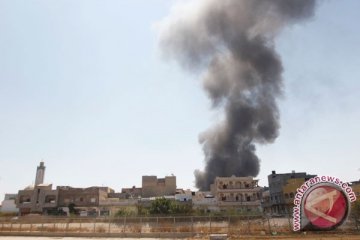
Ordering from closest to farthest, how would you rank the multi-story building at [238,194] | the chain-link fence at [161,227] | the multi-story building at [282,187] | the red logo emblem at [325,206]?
the red logo emblem at [325,206] < the chain-link fence at [161,227] < the multi-story building at [238,194] < the multi-story building at [282,187]

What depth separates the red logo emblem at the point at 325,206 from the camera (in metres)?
23.0

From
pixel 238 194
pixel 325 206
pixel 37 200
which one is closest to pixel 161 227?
pixel 325 206

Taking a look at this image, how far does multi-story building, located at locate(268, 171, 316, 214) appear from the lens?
72.9 metres

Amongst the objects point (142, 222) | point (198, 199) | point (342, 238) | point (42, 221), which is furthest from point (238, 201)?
point (342, 238)

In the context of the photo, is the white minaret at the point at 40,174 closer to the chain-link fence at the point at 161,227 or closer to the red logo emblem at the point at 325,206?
the chain-link fence at the point at 161,227

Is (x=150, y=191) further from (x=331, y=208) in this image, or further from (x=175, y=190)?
(x=331, y=208)

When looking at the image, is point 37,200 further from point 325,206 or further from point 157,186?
point 325,206

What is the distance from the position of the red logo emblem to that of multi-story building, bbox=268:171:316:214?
167ft

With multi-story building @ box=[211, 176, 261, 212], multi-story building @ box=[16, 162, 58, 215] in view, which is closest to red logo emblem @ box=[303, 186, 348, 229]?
multi-story building @ box=[211, 176, 261, 212]

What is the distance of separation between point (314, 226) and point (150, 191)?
5940 cm

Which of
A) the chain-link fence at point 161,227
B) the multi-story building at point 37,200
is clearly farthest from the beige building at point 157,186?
the chain-link fence at point 161,227

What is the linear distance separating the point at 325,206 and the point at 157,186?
5959 centimetres

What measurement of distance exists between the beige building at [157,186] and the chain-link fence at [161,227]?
3839cm

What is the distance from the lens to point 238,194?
224 feet
